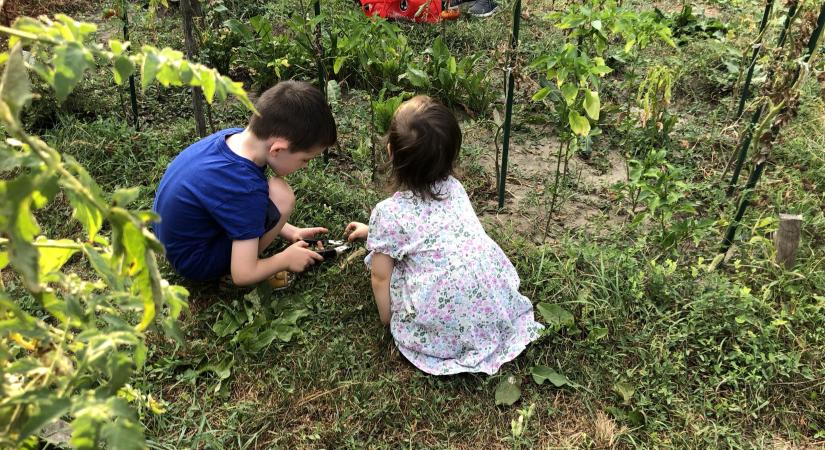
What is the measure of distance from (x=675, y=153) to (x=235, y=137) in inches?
93.2

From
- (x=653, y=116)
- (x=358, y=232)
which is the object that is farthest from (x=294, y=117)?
(x=653, y=116)

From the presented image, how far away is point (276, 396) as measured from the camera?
2199 millimetres

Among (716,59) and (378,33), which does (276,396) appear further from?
(716,59)

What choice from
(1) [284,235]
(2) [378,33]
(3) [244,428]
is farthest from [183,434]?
(2) [378,33]

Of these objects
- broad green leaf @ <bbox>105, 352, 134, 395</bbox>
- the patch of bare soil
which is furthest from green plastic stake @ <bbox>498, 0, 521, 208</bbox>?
broad green leaf @ <bbox>105, 352, 134, 395</bbox>

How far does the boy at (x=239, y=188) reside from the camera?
2377 mm

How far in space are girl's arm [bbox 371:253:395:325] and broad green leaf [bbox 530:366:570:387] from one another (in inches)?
23.4

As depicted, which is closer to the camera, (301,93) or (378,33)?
(301,93)

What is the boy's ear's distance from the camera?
2.37 m

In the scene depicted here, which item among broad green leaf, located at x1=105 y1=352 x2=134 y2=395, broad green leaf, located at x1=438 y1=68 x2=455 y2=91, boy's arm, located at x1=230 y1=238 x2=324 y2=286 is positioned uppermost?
broad green leaf, located at x1=105 y1=352 x2=134 y2=395

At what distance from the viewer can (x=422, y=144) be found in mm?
2227

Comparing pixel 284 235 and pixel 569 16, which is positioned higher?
pixel 569 16

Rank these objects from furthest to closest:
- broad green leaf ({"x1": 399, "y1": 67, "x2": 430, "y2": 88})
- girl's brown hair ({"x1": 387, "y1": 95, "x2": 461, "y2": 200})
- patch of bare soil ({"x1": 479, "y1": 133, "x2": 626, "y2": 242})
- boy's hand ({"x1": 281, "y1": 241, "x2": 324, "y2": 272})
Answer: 1. broad green leaf ({"x1": 399, "y1": 67, "x2": 430, "y2": 88})
2. patch of bare soil ({"x1": 479, "y1": 133, "x2": 626, "y2": 242})
3. boy's hand ({"x1": 281, "y1": 241, "x2": 324, "y2": 272})
4. girl's brown hair ({"x1": 387, "y1": 95, "x2": 461, "y2": 200})

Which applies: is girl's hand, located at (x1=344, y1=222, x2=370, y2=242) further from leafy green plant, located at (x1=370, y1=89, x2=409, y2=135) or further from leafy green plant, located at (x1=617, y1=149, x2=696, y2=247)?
leafy green plant, located at (x1=617, y1=149, x2=696, y2=247)
